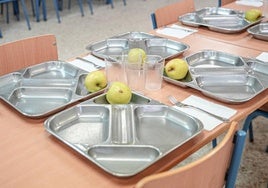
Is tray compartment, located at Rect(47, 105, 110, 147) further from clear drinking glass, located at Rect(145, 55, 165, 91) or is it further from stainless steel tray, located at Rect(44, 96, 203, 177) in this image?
clear drinking glass, located at Rect(145, 55, 165, 91)

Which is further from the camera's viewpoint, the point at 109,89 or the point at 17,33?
the point at 17,33

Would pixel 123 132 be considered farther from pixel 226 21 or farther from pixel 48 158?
pixel 226 21

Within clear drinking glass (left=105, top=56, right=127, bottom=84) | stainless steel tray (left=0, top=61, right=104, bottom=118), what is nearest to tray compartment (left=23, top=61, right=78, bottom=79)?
stainless steel tray (left=0, top=61, right=104, bottom=118)

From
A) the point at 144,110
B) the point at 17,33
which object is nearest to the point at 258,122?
the point at 144,110

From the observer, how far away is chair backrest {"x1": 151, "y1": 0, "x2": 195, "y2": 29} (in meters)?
2.16

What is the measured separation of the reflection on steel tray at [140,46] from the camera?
173 centimetres

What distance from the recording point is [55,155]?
1.00 m

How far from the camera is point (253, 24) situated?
206 cm

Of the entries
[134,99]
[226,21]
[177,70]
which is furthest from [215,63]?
[226,21]

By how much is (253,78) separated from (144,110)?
49 centimetres

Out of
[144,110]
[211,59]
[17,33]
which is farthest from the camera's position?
[17,33]

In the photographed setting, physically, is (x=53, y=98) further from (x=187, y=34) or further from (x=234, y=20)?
(x=234, y=20)

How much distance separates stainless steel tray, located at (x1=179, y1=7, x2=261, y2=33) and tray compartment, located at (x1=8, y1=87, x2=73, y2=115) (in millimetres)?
1046

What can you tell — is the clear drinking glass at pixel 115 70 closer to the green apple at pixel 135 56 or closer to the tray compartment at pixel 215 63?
the green apple at pixel 135 56
